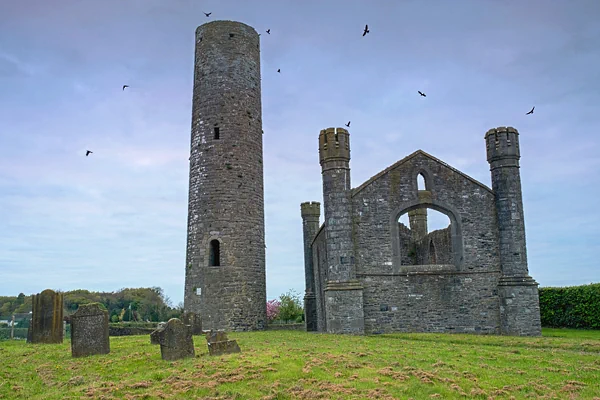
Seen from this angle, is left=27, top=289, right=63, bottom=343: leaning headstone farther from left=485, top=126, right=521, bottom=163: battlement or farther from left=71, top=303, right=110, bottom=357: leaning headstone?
left=485, top=126, right=521, bottom=163: battlement

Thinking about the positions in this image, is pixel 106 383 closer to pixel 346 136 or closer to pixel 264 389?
pixel 264 389

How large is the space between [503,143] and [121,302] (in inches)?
1743

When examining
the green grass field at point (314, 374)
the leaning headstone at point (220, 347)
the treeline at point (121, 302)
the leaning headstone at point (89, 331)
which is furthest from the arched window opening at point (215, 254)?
the treeline at point (121, 302)

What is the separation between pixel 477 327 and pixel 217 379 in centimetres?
1363

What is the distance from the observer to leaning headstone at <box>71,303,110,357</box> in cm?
1462

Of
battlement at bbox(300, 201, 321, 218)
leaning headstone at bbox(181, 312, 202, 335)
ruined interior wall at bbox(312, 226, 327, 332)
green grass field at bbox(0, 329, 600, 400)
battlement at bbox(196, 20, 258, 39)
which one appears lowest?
green grass field at bbox(0, 329, 600, 400)

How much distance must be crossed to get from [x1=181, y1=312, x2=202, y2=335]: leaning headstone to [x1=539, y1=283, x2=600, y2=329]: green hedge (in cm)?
1711

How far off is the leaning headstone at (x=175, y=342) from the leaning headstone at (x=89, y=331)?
7.96 feet

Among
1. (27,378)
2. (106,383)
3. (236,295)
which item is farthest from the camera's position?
(236,295)

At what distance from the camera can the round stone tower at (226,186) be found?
25.3 m

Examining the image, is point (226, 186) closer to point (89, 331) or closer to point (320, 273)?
point (320, 273)

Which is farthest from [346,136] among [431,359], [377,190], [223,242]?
[431,359]

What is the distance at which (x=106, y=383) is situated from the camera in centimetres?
1120

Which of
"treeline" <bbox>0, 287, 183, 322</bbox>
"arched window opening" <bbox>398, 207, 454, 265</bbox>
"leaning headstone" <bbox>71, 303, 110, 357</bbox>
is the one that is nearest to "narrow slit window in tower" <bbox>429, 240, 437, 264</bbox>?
"arched window opening" <bbox>398, 207, 454, 265</bbox>
